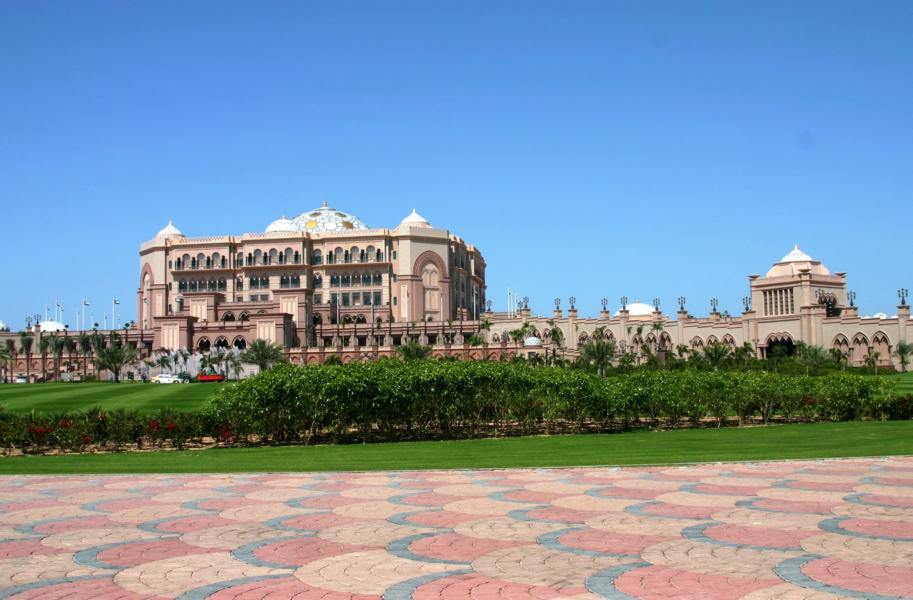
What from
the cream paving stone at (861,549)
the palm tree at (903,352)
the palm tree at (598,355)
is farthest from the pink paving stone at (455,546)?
the palm tree at (903,352)

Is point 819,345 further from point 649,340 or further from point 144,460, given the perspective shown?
point 144,460

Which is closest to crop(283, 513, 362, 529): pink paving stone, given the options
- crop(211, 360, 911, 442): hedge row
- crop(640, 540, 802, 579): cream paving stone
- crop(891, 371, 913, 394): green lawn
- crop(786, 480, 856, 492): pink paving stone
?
crop(640, 540, 802, 579): cream paving stone

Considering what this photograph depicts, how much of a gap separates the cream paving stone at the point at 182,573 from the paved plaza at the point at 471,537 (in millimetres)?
28

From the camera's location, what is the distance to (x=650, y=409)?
31.2m

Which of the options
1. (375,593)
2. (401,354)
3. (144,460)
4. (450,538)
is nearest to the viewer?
(375,593)

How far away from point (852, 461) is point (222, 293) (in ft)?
305

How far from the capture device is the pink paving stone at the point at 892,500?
39.4ft

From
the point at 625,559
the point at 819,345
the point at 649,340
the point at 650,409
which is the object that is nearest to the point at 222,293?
the point at 649,340

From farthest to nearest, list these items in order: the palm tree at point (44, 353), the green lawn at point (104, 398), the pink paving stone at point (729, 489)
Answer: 1. the palm tree at point (44, 353)
2. the green lawn at point (104, 398)
3. the pink paving stone at point (729, 489)

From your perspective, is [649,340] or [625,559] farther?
[649,340]

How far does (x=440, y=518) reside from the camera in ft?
37.8

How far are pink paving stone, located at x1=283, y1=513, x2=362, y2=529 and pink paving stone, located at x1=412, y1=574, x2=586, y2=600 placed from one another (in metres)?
3.25

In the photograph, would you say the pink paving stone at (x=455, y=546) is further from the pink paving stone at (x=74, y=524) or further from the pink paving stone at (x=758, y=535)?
the pink paving stone at (x=74, y=524)

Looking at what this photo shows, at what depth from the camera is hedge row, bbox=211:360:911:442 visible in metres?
26.5
